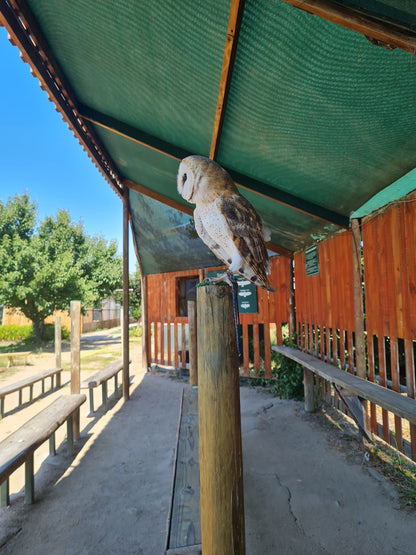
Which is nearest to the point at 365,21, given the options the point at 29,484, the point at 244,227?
the point at 244,227

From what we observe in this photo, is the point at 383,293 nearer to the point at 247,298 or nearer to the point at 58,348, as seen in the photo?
the point at 247,298

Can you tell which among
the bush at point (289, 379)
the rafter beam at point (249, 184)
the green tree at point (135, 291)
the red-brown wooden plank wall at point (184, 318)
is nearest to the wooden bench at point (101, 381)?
the red-brown wooden plank wall at point (184, 318)

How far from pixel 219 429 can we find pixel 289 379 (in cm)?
430

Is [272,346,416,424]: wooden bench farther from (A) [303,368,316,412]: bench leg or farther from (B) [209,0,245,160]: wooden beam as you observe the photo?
(B) [209,0,245,160]: wooden beam

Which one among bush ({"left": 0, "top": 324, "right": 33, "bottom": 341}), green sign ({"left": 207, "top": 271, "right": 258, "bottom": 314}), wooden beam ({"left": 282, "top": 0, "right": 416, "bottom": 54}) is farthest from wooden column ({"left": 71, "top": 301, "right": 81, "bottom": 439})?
bush ({"left": 0, "top": 324, "right": 33, "bottom": 341})

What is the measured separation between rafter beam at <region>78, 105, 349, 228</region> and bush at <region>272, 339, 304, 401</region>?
2.75m

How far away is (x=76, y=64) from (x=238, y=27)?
1937 mm

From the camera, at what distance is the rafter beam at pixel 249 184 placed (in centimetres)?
315

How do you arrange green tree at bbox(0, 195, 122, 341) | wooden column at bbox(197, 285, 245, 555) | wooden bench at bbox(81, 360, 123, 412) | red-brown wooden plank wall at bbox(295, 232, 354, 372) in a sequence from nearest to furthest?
wooden column at bbox(197, 285, 245, 555), red-brown wooden plank wall at bbox(295, 232, 354, 372), wooden bench at bbox(81, 360, 123, 412), green tree at bbox(0, 195, 122, 341)

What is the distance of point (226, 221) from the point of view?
173cm

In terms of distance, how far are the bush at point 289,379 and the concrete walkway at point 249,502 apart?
3.10 ft

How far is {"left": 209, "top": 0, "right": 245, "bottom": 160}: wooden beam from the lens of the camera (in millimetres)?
1474

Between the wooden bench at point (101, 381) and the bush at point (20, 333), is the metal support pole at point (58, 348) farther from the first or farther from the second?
the bush at point (20, 333)

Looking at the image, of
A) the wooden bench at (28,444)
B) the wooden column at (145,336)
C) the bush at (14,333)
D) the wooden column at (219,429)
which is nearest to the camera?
the wooden column at (219,429)
